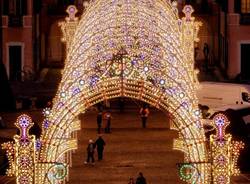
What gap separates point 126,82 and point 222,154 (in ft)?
15.4

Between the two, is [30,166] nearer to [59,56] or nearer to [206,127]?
[206,127]

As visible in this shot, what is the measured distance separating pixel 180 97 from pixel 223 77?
39999mm

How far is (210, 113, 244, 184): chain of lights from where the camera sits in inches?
→ 1852

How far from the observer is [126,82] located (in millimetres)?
49906

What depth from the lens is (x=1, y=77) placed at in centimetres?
7900

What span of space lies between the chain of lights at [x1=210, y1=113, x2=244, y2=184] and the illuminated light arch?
441 mm

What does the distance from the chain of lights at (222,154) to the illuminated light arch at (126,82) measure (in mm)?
441

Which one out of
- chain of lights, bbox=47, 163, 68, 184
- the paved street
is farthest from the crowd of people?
chain of lights, bbox=47, 163, 68, 184

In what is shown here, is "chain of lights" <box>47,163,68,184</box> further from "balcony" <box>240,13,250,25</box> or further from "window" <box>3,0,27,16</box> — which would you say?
"window" <box>3,0,27,16</box>

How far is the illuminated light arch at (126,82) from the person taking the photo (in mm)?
48312

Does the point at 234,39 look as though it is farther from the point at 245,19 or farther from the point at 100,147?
the point at 100,147

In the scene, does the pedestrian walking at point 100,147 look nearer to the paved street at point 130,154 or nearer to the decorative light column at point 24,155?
the paved street at point 130,154

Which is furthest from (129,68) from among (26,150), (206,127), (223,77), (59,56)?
(59,56)

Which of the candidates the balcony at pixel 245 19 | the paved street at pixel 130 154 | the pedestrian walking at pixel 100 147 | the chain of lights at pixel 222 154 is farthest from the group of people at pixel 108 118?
the chain of lights at pixel 222 154
